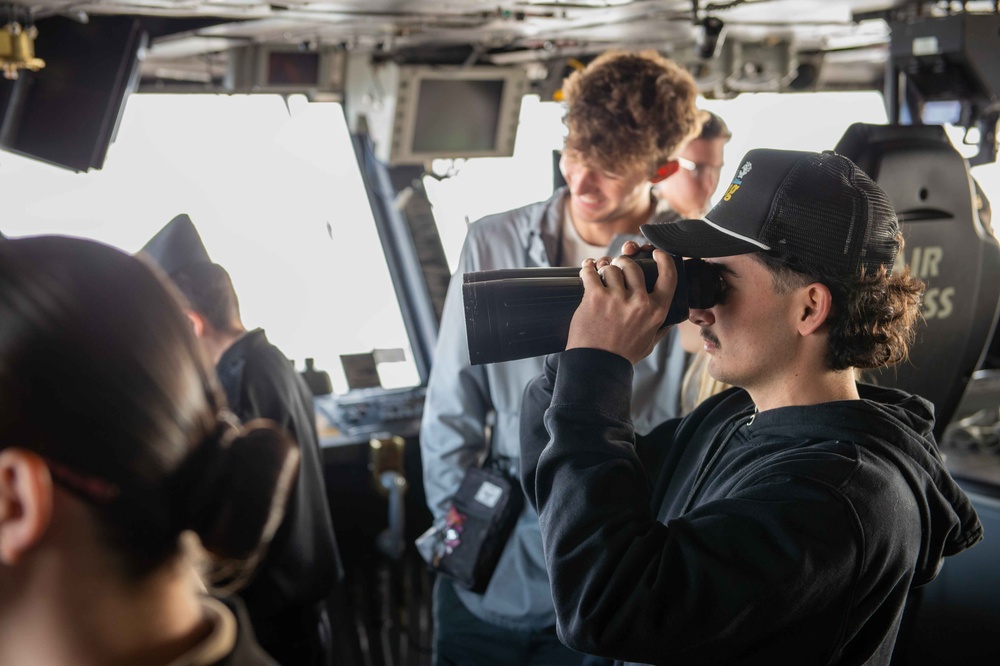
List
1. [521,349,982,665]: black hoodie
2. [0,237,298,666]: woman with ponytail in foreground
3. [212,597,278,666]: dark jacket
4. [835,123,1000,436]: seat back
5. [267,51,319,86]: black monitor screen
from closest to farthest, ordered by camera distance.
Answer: [0,237,298,666]: woman with ponytail in foreground → [212,597,278,666]: dark jacket → [521,349,982,665]: black hoodie → [835,123,1000,436]: seat back → [267,51,319,86]: black monitor screen

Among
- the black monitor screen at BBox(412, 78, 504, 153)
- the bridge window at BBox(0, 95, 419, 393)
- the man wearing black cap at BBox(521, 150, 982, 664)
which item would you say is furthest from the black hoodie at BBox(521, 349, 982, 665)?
the bridge window at BBox(0, 95, 419, 393)

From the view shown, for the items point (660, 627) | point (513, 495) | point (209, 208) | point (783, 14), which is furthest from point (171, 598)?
point (209, 208)

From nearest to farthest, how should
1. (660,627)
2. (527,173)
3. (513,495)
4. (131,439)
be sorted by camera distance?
1. (131,439)
2. (660,627)
3. (513,495)
4. (527,173)

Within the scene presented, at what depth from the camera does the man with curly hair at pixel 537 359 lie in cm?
210

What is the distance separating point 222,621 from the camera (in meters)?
0.99

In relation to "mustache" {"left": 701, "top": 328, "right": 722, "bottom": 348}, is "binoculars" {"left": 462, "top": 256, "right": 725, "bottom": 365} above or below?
above

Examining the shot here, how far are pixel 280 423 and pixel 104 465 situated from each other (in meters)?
1.60

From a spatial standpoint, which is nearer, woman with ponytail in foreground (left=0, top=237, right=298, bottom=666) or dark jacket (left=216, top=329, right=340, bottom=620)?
woman with ponytail in foreground (left=0, top=237, right=298, bottom=666)

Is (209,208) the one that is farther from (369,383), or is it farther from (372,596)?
(372,596)

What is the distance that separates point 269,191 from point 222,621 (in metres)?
3.55

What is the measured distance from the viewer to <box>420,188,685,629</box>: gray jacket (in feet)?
6.88

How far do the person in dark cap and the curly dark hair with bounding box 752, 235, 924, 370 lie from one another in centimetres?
149

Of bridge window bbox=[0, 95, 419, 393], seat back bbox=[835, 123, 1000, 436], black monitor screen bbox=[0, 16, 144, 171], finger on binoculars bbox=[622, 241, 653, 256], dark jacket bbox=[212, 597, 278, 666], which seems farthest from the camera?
bridge window bbox=[0, 95, 419, 393]

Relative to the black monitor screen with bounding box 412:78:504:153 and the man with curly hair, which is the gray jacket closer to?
the man with curly hair
